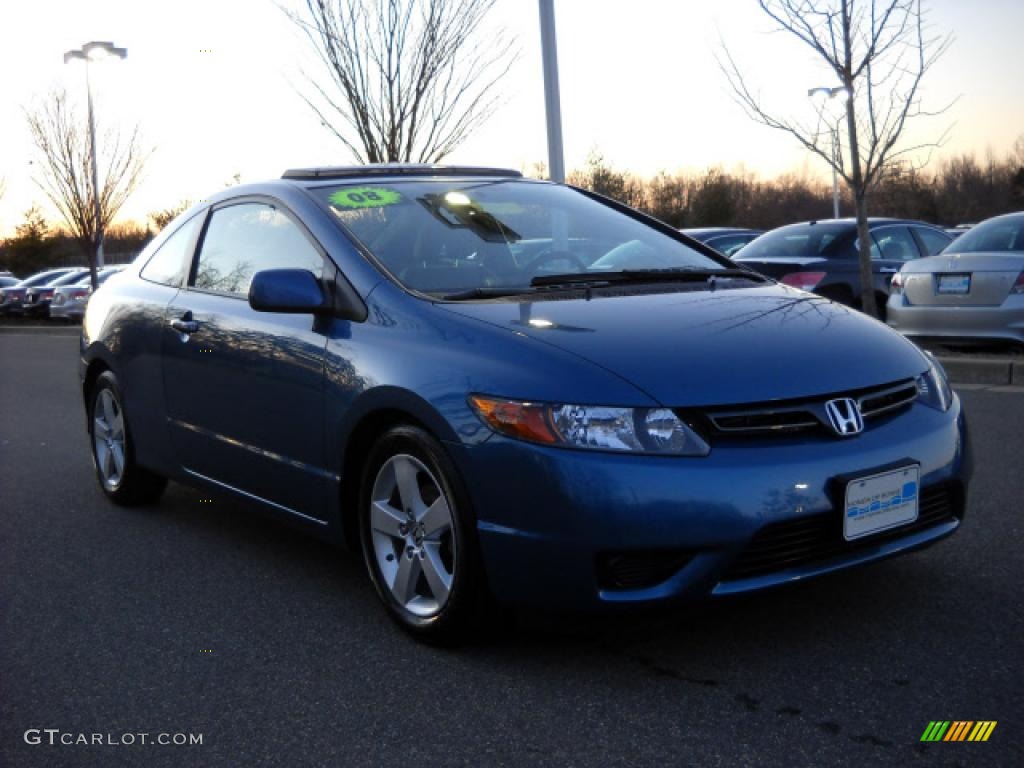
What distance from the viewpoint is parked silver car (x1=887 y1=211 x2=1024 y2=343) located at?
31.6 feet

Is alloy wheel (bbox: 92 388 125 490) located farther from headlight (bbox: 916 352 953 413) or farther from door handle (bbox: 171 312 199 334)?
headlight (bbox: 916 352 953 413)

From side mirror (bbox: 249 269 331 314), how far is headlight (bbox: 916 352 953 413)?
193 cm

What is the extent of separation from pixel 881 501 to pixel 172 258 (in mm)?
3527

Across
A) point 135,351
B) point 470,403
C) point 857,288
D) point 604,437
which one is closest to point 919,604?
point 604,437

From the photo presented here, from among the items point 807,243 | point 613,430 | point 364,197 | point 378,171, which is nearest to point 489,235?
point 364,197

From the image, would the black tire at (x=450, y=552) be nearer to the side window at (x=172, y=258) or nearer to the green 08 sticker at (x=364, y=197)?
the green 08 sticker at (x=364, y=197)

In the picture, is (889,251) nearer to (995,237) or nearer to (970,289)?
(995,237)

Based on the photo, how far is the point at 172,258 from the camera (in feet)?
18.7

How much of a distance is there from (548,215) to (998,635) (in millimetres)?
2303

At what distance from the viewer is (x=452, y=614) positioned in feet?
12.0

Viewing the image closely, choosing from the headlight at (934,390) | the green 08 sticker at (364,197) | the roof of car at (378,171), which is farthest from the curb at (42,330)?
the headlight at (934,390)

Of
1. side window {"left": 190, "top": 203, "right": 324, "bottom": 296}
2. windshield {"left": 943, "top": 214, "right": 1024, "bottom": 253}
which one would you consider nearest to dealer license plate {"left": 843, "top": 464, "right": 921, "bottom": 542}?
side window {"left": 190, "top": 203, "right": 324, "bottom": 296}

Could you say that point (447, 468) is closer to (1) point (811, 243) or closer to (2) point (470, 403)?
(2) point (470, 403)

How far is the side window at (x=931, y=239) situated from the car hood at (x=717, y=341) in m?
10.0
